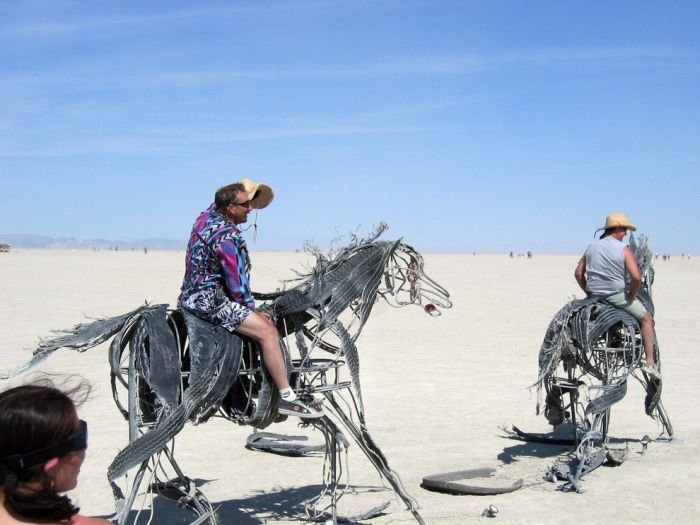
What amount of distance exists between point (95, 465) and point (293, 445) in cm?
200

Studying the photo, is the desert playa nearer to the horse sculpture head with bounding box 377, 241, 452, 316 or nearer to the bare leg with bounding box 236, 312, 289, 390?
the horse sculpture head with bounding box 377, 241, 452, 316

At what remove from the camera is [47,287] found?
28109mm

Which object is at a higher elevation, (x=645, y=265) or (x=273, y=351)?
(x=645, y=265)

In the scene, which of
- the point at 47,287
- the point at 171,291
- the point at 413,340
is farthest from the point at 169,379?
the point at 47,287

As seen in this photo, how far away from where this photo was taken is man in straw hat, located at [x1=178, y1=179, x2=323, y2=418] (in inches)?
202

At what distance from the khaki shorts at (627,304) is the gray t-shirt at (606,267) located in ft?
0.17

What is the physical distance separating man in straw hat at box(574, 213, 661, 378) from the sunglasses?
653 cm

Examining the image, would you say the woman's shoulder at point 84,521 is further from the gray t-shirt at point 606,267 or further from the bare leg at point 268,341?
the gray t-shirt at point 606,267

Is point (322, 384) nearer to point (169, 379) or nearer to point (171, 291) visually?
point (169, 379)

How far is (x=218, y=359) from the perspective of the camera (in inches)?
201

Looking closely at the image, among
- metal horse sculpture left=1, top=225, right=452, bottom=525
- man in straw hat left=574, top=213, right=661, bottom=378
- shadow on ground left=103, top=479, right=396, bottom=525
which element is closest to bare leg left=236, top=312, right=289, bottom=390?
metal horse sculpture left=1, top=225, right=452, bottom=525

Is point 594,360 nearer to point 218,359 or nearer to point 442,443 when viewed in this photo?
point 442,443

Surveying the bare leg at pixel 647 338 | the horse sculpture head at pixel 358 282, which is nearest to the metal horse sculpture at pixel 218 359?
the horse sculpture head at pixel 358 282

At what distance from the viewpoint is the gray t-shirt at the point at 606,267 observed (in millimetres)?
7855
